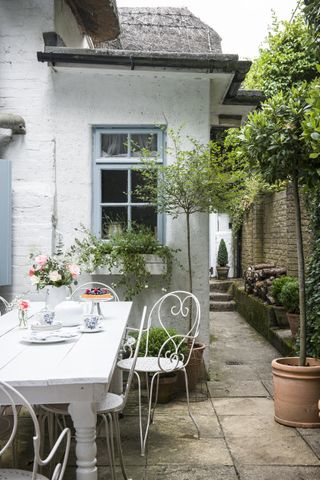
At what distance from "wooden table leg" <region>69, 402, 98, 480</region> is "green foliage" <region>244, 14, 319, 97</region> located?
9.09 metres

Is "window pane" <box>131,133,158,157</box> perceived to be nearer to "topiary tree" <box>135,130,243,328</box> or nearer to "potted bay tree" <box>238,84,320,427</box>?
"topiary tree" <box>135,130,243,328</box>

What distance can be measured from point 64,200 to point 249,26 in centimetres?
2188

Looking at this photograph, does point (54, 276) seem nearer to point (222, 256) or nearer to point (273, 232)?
point (273, 232)

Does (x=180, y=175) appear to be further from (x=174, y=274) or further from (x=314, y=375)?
(x=314, y=375)

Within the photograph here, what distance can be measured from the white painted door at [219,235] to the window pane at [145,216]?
850cm

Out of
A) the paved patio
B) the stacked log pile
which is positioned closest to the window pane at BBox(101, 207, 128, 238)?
the paved patio

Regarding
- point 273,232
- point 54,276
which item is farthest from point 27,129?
point 273,232

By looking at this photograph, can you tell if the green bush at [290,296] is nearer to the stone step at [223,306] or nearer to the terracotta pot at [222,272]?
the stone step at [223,306]

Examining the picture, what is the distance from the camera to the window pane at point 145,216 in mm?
6043

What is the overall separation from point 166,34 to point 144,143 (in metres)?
4.08

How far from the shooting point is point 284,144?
4312mm

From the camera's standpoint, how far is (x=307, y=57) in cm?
1065

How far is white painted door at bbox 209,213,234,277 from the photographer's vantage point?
1442 cm

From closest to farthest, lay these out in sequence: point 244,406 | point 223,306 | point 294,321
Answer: point 244,406, point 294,321, point 223,306
